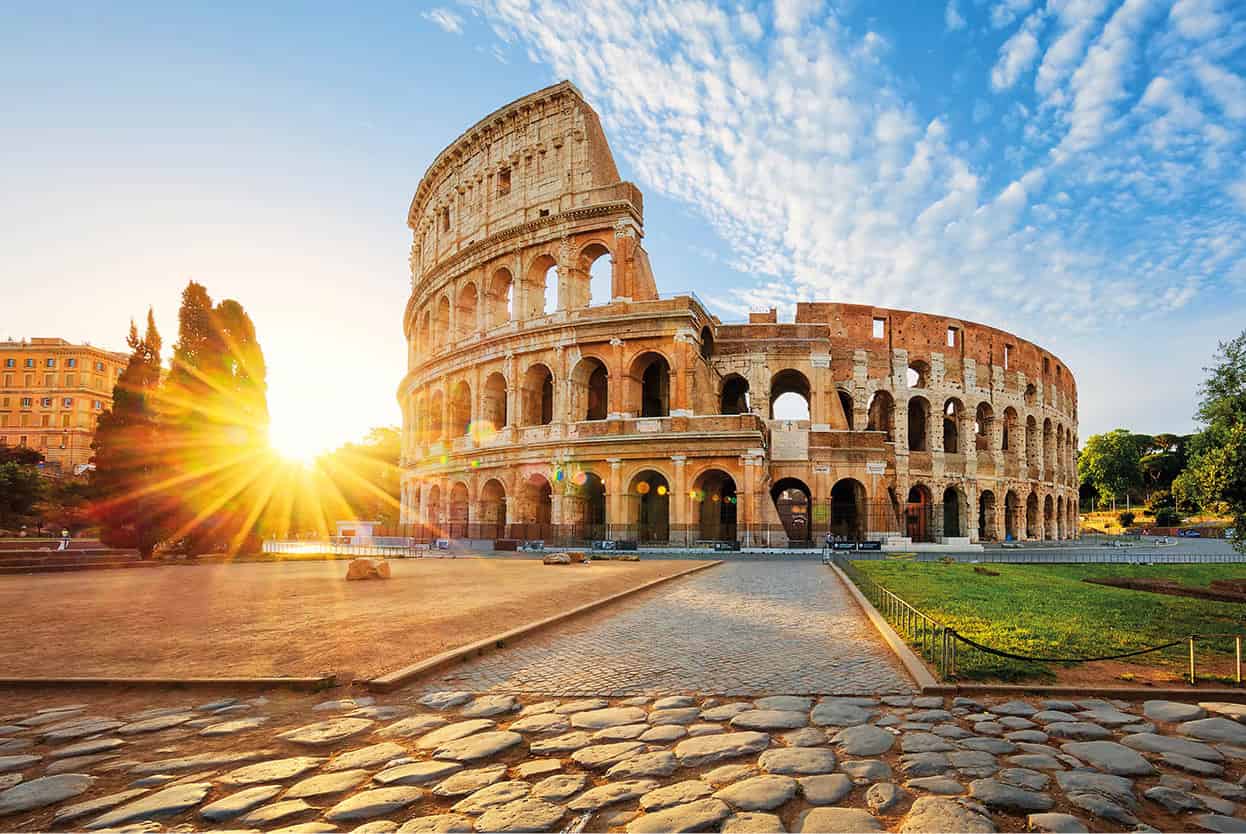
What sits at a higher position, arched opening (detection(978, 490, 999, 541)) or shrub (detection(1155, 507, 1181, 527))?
arched opening (detection(978, 490, 999, 541))

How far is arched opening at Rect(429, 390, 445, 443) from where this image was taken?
3919 cm

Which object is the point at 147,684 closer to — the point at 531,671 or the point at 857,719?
the point at 531,671

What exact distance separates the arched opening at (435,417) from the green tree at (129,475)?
622 inches

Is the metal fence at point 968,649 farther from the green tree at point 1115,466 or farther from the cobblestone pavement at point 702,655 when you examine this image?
the green tree at point 1115,466

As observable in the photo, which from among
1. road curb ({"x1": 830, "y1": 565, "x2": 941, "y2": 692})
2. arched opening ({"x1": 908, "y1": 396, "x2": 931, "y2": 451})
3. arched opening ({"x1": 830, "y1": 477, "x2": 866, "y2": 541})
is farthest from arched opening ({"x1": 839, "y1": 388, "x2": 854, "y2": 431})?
road curb ({"x1": 830, "y1": 565, "x2": 941, "y2": 692})

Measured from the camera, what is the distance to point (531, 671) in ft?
20.2

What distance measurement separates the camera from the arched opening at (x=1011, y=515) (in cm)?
4178

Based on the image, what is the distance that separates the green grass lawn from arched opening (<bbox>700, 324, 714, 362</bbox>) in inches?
719

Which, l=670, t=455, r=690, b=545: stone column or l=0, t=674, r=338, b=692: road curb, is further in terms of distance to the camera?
l=670, t=455, r=690, b=545: stone column

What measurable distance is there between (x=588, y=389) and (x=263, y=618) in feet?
79.2

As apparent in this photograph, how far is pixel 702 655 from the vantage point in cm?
678

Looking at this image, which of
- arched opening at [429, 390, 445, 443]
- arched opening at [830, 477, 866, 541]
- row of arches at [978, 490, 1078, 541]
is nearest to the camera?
arched opening at [830, 477, 866, 541]

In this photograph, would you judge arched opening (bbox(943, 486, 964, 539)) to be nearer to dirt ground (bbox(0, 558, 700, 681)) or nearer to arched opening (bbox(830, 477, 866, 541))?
arched opening (bbox(830, 477, 866, 541))

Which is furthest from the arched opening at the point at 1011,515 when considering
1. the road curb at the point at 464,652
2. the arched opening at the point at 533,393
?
the road curb at the point at 464,652
